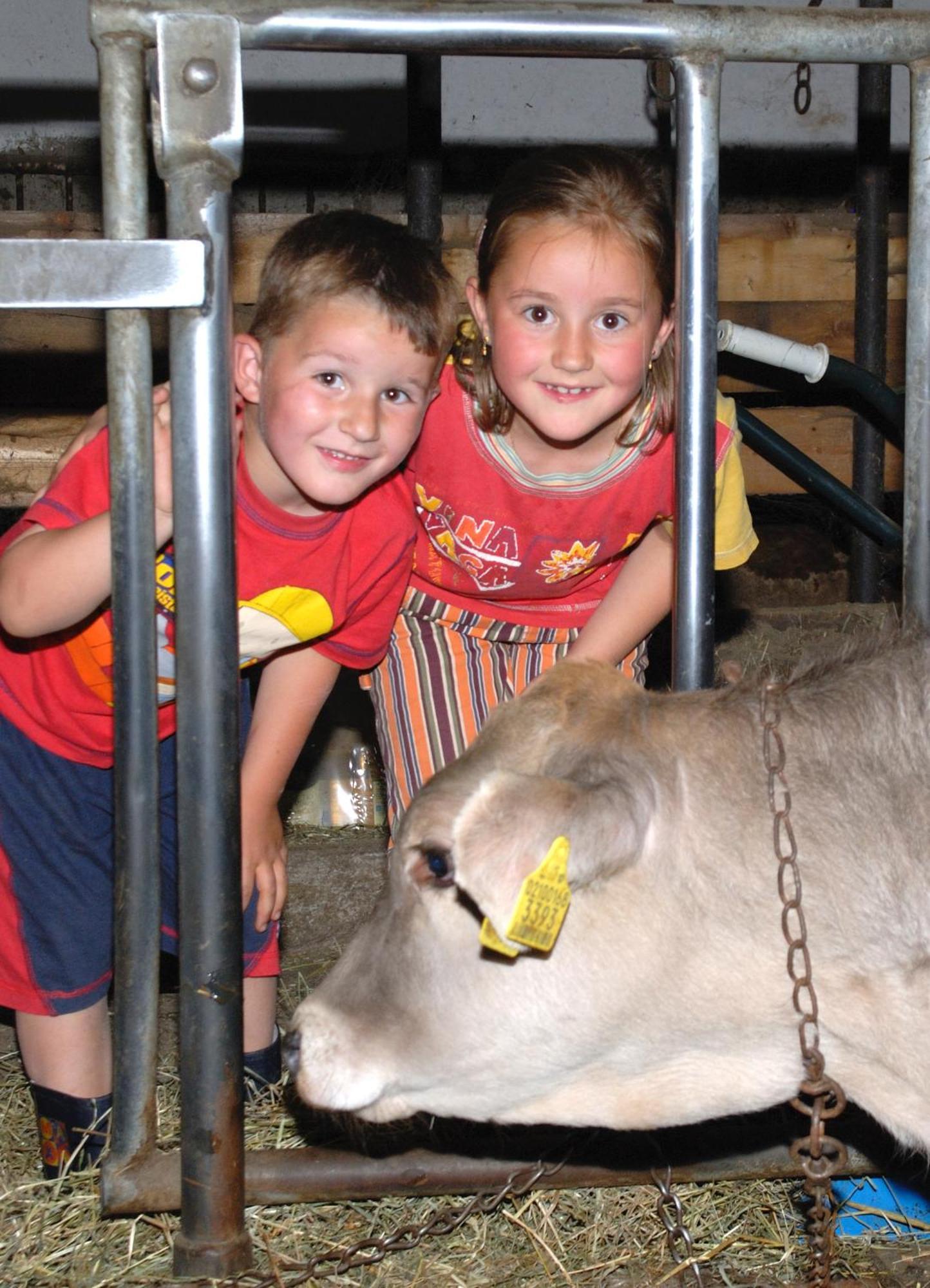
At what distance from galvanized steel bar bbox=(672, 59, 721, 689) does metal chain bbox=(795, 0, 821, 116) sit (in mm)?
393

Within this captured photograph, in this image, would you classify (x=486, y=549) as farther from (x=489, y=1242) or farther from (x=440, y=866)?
(x=489, y=1242)

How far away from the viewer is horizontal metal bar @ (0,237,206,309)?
213 cm

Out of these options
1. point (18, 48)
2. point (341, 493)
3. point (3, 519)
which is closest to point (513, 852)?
point (341, 493)

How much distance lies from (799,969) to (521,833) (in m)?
0.59

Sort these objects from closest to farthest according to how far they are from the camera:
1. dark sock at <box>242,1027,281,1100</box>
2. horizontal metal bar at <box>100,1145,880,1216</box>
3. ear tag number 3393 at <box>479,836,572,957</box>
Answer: ear tag number 3393 at <box>479,836,572,957</box> → horizontal metal bar at <box>100,1145,880,1216</box> → dark sock at <box>242,1027,281,1100</box>

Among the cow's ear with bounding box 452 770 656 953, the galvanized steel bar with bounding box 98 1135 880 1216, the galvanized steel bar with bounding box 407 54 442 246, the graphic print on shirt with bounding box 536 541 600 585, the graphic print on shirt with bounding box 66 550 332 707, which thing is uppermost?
the galvanized steel bar with bounding box 407 54 442 246

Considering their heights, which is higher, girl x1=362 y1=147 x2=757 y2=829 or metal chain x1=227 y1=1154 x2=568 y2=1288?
girl x1=362 y1=147 x2=757 y2=829

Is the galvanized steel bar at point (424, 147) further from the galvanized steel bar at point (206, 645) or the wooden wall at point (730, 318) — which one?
the galvanized steel bar at point (206, 645)

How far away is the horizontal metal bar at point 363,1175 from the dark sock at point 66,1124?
0.54 metres

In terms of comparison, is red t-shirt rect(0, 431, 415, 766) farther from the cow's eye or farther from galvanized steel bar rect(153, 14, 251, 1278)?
the cow's eye

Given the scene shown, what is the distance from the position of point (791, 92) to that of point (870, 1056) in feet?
26.6

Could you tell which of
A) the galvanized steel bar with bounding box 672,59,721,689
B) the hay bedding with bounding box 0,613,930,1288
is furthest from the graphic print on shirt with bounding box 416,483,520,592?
the galvanized steel bar with bounding box 672,59,721,689

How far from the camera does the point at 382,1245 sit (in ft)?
8.91

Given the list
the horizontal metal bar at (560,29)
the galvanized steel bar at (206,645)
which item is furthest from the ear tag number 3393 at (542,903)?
the horizontal metal bar at (560,29)
